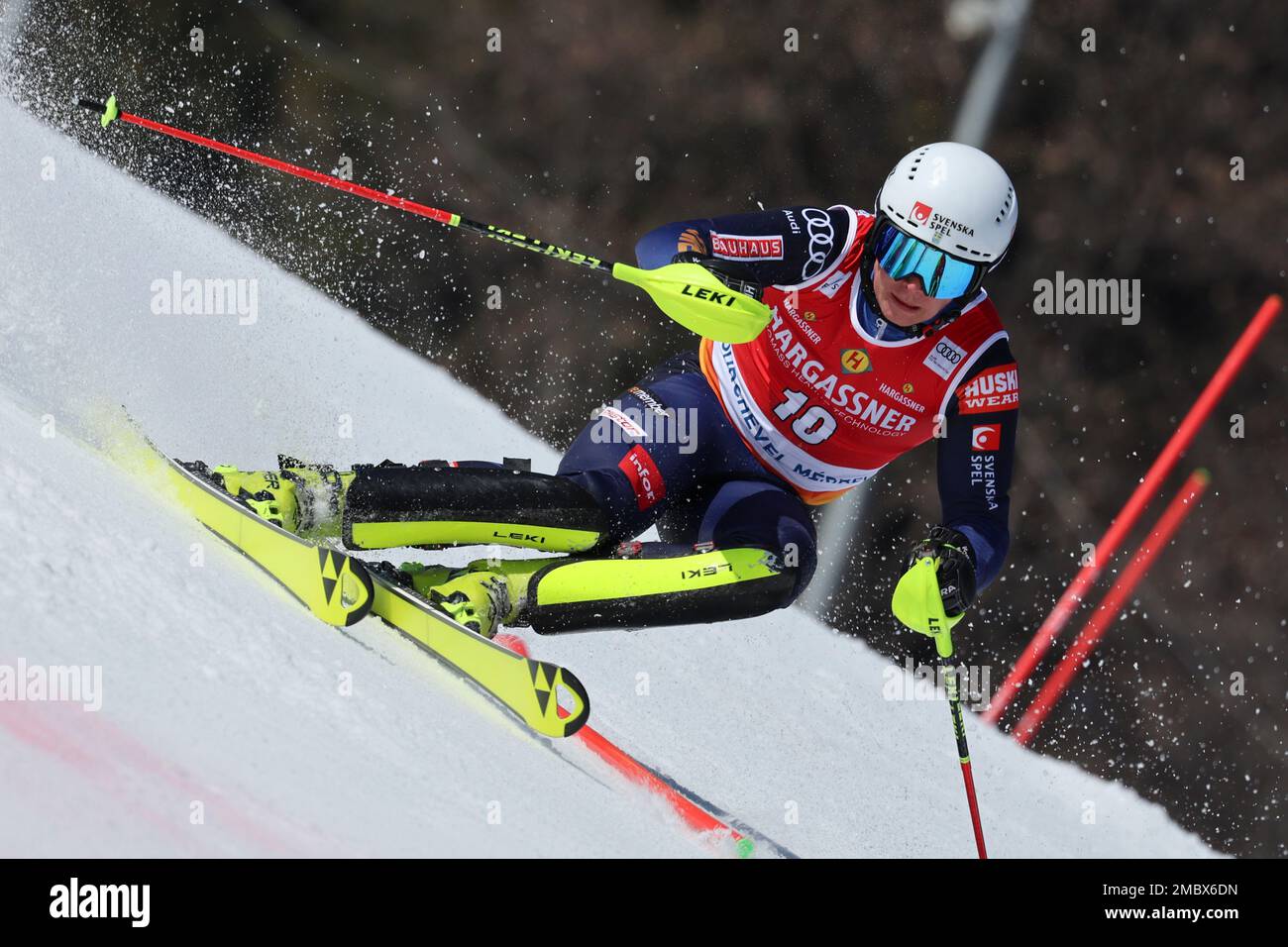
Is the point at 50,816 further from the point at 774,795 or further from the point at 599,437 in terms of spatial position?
the point at 774,795

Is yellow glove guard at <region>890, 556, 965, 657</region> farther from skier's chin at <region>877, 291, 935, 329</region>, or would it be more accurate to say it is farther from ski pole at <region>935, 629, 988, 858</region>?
skier's chin at <region>877, 291, 935, 329</region>

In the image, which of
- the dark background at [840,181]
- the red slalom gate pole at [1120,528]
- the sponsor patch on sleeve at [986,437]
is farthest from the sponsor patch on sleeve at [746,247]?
the red slalom gate pole at [1120,528]

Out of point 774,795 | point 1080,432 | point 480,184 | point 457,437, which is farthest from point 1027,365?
point 774,795

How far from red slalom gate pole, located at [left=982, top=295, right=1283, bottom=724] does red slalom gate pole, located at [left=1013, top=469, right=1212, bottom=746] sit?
128mm

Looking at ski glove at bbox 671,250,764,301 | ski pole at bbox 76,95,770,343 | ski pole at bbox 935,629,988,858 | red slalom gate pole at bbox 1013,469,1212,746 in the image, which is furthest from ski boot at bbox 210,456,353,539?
red slalom gate pole at bbox 1013,469,1212,746

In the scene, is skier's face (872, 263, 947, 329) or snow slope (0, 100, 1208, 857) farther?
skier's face (872, 263, 947, 329)

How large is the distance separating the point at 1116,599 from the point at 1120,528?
0.42 metres

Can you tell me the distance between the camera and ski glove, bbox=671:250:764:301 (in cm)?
322

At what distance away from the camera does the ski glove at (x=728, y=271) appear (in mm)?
3223

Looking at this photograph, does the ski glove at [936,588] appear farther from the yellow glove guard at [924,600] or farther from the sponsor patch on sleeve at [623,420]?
the sponsor patch on sleeve at [623,420]

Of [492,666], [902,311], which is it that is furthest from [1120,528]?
[492,666]

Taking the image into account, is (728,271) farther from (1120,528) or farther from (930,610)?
(1120,528)

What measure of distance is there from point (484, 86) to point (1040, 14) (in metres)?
3.13

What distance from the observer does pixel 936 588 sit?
10.2 feet
